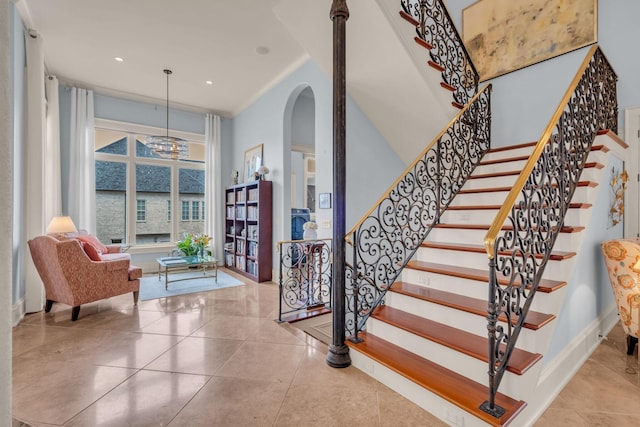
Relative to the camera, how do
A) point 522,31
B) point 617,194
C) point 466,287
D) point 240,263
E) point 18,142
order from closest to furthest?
1. point 466,287
2. point 617,194
3. point 18,142
4. point 522,31
5. point 240,263

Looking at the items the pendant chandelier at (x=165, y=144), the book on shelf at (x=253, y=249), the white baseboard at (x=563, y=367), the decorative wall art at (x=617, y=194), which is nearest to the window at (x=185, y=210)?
the pendant chandelier at (x=165, y=144)

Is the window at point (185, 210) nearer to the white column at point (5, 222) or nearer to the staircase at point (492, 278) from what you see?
the staircase at point (492, 278)

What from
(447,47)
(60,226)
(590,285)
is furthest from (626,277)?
(60,226)

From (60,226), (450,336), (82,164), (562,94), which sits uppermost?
(562,94)

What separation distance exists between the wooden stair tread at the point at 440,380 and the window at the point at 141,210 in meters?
5.77

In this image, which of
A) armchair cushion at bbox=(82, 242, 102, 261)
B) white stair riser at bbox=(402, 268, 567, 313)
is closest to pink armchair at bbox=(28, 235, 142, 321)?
armchair cushion at bbox=(82, 242, 102, 261)

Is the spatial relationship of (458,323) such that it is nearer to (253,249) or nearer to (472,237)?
(472,237)

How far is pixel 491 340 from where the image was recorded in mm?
1565

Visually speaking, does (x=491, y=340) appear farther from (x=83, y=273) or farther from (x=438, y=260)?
(x=83, y=273)

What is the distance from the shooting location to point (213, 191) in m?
6.90

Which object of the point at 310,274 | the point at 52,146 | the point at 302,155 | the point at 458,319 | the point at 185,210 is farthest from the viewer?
the point at 185,210

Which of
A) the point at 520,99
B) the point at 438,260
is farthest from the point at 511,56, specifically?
the point at 438,260

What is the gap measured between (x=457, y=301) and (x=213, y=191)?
5.90 metres

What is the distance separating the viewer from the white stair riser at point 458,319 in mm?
1869
